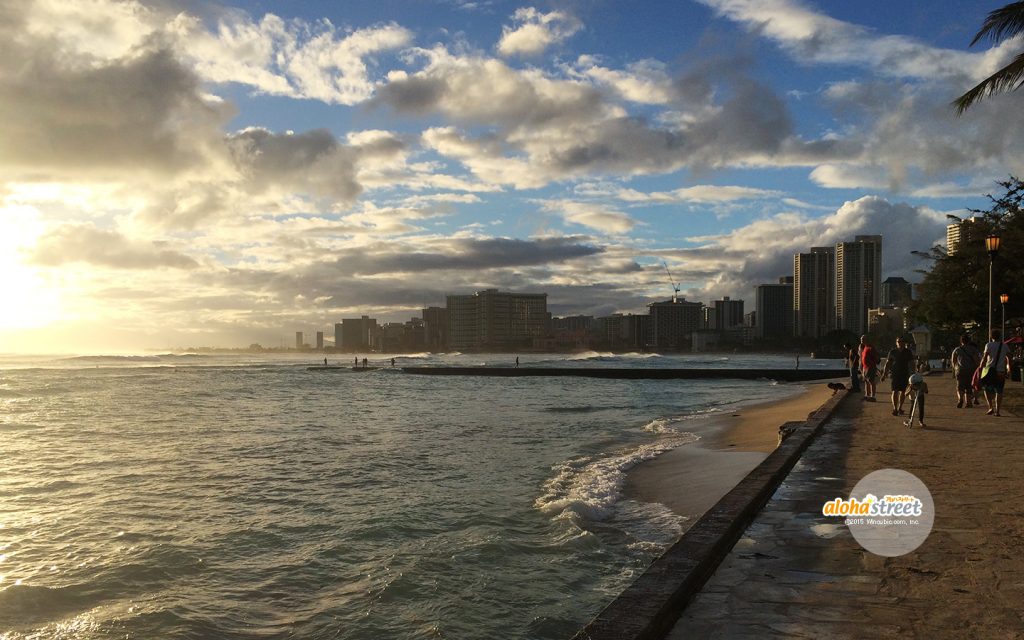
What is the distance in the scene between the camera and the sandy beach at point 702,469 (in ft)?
35.0

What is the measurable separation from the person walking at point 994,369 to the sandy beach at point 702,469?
447cm

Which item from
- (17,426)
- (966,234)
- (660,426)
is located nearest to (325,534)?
(660,426)

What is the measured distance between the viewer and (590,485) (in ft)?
40.1

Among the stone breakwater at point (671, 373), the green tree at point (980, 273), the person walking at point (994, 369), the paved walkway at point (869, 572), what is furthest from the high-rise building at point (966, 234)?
the stone breakwater at point (671, 373)

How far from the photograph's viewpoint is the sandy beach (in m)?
10.7

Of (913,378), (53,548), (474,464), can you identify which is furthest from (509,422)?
(53,548)

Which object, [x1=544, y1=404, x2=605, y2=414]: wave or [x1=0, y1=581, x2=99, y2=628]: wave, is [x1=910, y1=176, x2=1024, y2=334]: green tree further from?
[x1=0, y1=581, x2=99, y2=628]: wave

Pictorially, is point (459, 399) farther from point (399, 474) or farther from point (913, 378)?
point (913, 378)

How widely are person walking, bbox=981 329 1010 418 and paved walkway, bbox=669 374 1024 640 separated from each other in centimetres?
613

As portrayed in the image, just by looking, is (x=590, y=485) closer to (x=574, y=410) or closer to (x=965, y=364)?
(x=965, y=364)

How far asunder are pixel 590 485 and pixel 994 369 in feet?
30.0

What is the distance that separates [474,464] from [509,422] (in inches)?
394

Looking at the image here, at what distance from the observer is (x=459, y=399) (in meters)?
40.3

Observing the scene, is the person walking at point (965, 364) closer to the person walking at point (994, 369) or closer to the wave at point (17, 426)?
the person walking at point (994, 369)
